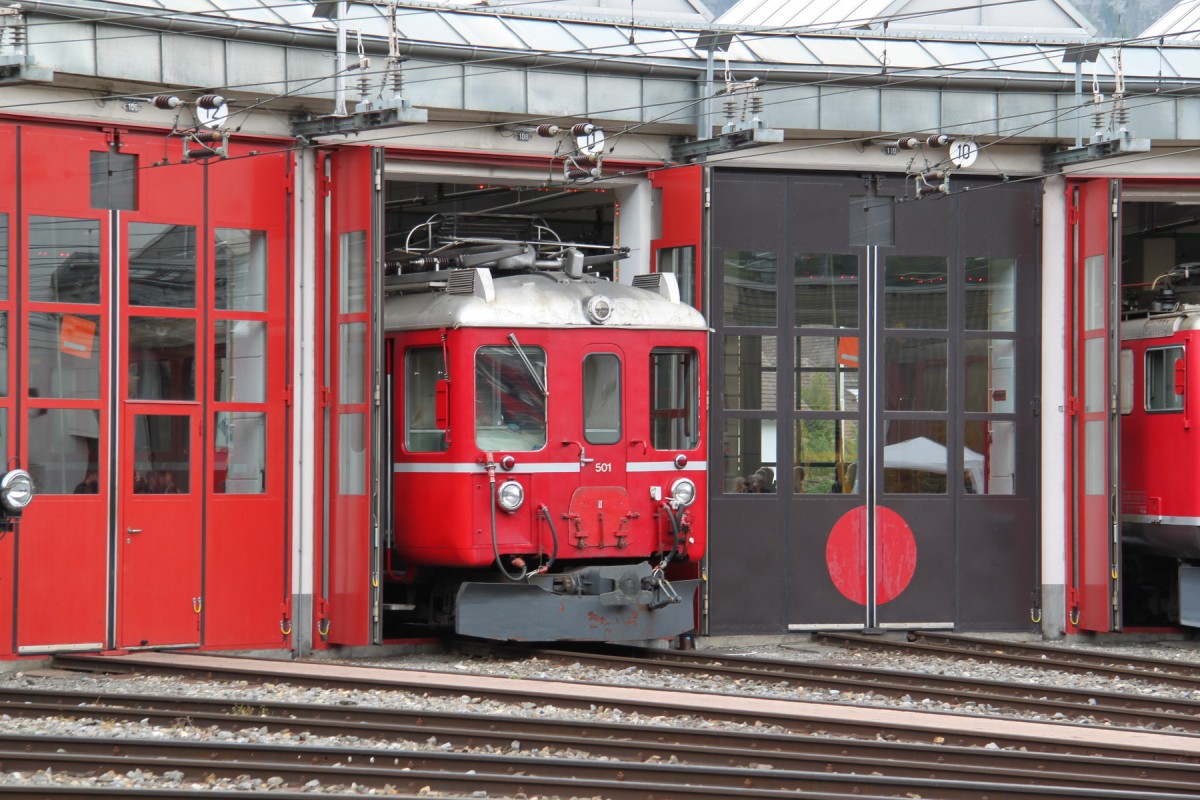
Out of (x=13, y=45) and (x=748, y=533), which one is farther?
(x=748, y=533)

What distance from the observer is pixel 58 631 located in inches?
532

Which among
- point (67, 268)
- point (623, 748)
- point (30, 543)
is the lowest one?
point (623, 748)

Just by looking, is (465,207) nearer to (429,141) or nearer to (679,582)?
(429,141)

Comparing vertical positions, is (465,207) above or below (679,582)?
above

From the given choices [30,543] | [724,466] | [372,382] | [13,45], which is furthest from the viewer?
[724,466]

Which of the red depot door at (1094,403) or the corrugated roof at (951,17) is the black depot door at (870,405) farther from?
the corrugated roof at (951,17)

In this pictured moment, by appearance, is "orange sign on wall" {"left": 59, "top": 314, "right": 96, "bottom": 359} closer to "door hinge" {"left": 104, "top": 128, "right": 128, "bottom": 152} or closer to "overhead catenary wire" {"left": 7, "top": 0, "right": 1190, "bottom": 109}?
"door hinge" {"left": 104, "top": 128, "right": 128, "bottom": 152}

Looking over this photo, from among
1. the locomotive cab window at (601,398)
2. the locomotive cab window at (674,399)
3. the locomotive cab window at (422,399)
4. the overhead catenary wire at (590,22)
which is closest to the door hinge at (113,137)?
the overhead catenary wire at (590,22)

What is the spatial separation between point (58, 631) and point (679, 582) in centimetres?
504

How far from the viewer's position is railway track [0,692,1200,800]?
8.93 m

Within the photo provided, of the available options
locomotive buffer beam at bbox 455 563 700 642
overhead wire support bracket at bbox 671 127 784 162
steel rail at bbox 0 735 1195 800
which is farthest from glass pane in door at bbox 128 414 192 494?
overhead wire support bracket at bbox 671 127 784 162

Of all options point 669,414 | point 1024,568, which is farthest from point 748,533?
point 1024,568

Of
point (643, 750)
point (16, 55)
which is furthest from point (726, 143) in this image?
point (643, 750)

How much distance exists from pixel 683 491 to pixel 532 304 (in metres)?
2.04
